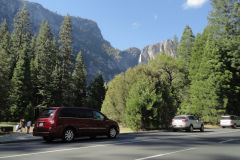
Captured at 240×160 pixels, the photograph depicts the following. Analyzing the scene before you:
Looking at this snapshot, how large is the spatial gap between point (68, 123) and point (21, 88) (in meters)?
40.4

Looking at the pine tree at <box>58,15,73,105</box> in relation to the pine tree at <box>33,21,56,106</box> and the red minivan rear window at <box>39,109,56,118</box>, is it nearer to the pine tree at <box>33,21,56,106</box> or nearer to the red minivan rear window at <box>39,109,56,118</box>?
the pine tree at <box>33,21,56,106</box>

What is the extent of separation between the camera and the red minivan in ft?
42.5

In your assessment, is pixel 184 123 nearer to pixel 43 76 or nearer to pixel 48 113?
pixel 48 113

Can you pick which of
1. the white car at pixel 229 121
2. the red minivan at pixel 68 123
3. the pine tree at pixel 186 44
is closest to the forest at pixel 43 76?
the pine tree at pixel 186 44

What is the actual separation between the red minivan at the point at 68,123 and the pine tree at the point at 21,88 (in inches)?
1467

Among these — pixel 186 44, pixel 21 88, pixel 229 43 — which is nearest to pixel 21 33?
pixel 21 88

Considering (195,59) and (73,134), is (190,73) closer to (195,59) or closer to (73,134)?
(195,59)

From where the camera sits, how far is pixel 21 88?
4972 centimetres

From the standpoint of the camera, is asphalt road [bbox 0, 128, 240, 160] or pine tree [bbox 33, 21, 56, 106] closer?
asphalt road [bbox 0, 128, 240, 160]

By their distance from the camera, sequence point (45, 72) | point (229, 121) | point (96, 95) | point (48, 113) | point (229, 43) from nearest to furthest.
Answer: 1. point (48, 113)
2. point (229, 121)
3. point (229, 43)
4. point (45, 72)
5. point (96, 95)

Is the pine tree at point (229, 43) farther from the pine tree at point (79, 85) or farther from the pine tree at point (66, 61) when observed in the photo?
the pine tree at point (79, 85)

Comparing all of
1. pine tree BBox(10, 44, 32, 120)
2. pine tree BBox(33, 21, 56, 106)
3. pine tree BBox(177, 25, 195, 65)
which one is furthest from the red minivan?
pine tree BBox(177, 25, 195, 65)

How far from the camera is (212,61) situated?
40.0 m

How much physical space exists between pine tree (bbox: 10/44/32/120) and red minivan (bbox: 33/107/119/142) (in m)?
37.3
